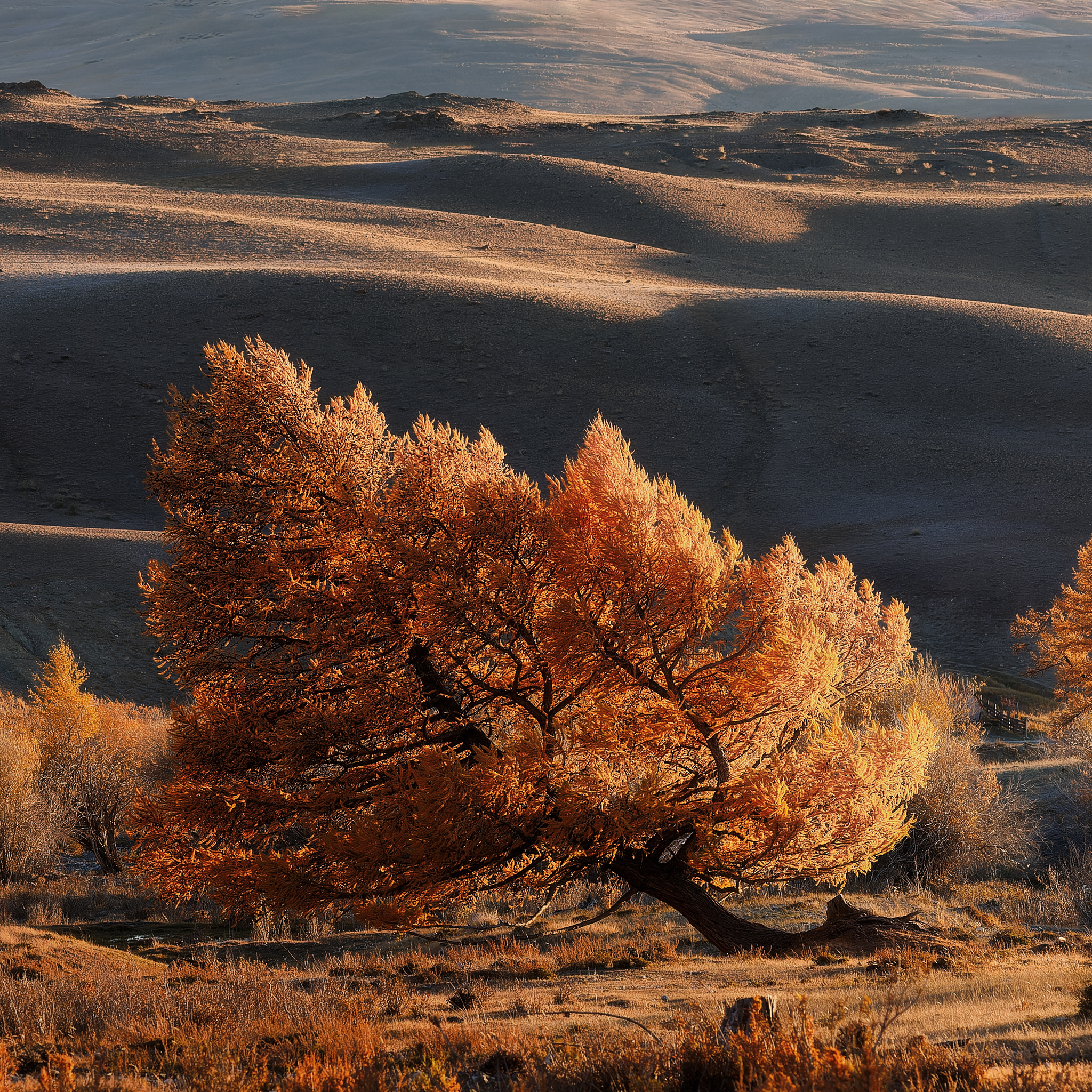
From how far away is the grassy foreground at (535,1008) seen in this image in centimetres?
644

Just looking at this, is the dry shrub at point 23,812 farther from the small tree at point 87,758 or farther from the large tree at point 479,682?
the large tree at point 479,682

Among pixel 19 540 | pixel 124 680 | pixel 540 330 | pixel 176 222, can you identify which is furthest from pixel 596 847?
pixel 176 222

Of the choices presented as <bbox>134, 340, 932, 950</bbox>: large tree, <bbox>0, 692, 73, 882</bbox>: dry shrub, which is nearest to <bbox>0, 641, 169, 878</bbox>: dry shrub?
<bbox>0, 692, 73, 882</bbox>: dry shrub

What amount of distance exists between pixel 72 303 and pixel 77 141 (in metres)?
46.0

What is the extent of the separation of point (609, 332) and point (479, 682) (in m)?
44.2

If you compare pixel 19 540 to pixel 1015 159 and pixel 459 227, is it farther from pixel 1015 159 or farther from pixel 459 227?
pixel 1015 159

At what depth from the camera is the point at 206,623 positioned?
497 inches

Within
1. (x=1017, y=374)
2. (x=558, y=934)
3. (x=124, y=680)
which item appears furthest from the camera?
(x=1017, y=374)

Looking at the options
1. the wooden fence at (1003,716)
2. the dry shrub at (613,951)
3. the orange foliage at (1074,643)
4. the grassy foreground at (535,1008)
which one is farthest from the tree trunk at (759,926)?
the wooden fence at (1003,716)

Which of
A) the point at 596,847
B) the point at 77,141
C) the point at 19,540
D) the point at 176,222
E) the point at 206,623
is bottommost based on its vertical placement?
the point at 19,540

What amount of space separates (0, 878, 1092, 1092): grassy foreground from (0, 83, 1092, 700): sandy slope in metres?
18.6

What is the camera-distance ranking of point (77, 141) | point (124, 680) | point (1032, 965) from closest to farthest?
point (1032, 965), point (124, 680), point (77, 141)

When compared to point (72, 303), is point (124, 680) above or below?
below

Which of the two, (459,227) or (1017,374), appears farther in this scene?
(459,227)
